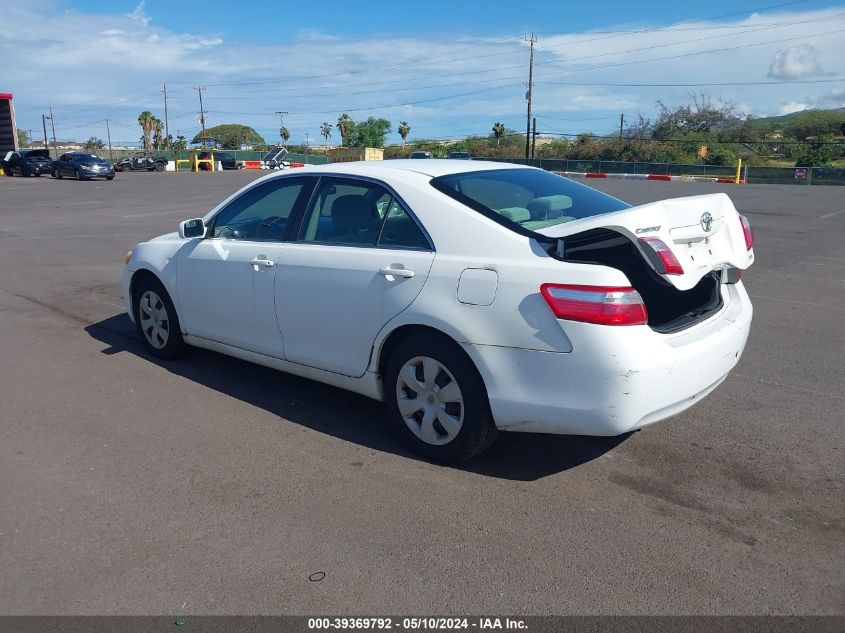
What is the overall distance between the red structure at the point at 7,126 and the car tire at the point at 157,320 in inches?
1922

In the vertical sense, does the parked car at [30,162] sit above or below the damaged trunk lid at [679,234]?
above

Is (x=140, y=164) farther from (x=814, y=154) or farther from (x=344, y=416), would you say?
(x=344, y=416)

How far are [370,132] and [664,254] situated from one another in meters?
100.0

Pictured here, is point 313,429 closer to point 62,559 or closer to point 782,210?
point 62,559

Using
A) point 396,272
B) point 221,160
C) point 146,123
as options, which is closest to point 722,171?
point 221,160

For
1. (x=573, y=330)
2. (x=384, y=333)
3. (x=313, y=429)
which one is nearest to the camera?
(x=573, y=330)

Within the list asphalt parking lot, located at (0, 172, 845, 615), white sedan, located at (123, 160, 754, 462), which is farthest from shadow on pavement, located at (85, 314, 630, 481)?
white sedan, located at (123, 160, 754, 462)

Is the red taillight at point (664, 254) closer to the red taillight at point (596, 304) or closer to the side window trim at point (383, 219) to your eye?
the red taillight at point (596, 304)

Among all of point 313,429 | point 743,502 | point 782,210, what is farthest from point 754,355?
point 782,210

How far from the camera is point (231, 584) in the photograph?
10.0 ft

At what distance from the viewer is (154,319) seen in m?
6.04

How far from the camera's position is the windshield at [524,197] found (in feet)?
13.7

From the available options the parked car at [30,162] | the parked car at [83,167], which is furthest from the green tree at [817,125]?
the parked car at [30,162]

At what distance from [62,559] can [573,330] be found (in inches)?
99.6
